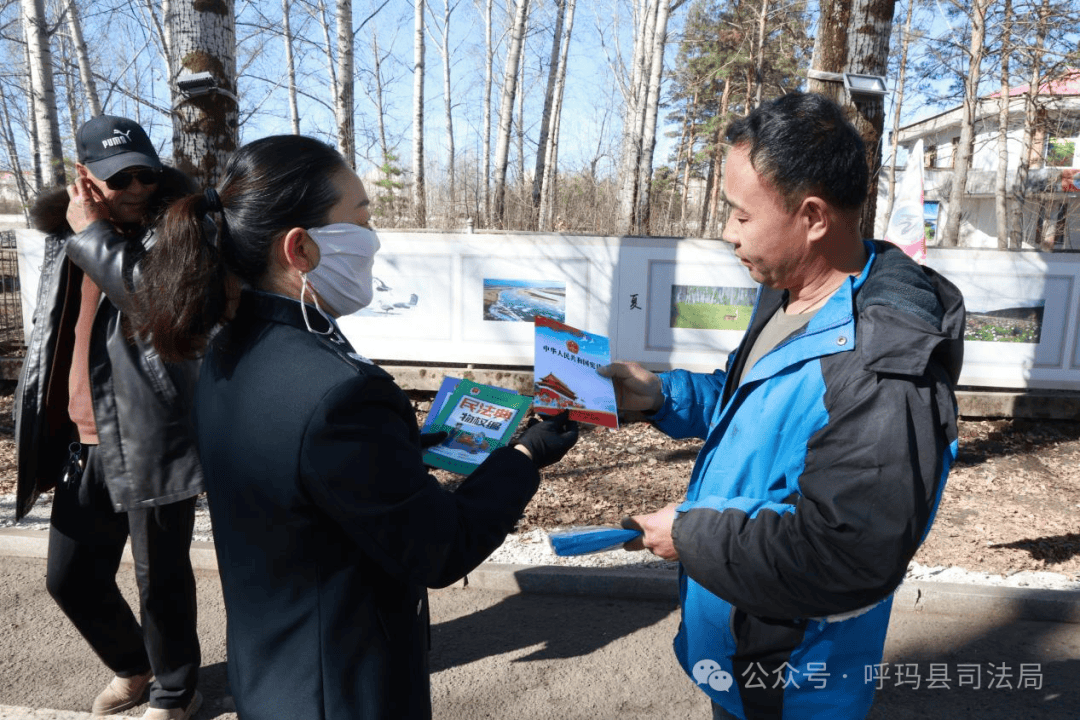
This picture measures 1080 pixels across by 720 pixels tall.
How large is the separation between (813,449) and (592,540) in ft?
1.81

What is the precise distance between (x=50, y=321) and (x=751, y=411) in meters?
2.54

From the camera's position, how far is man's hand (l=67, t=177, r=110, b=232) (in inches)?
104

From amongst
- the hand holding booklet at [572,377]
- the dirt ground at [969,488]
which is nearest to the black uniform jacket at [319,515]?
the hand holding booklet at [572,377]

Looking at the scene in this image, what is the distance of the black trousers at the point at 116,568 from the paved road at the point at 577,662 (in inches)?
13.1

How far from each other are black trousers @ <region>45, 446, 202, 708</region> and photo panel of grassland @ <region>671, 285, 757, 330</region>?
17.3 ft

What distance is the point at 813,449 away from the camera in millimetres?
1461

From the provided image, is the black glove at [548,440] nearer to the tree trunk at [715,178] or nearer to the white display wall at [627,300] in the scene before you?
the white display wall at [627,300]

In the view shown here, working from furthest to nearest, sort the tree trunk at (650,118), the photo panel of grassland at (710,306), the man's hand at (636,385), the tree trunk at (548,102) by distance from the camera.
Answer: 1. the tree trunk at (548,102)
2. the tree trunk at (650,118)
3. the photo panel of grassland at (710,306)
4. the man's hand at (636,385)

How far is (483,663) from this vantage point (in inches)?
138

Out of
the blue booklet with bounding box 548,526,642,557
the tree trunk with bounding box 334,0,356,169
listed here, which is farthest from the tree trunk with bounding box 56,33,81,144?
the blue booklet with bounding box 548,526,642,557

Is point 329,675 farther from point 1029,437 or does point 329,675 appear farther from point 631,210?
point 631,210

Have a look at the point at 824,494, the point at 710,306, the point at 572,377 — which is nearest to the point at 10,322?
the point at 710,306

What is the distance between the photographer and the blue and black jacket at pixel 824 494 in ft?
4.41

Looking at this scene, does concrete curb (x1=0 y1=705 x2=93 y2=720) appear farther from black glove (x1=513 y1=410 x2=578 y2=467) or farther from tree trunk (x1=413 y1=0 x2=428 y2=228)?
tree trunk (x1=413 y1=0 x2=428 y2=228)
